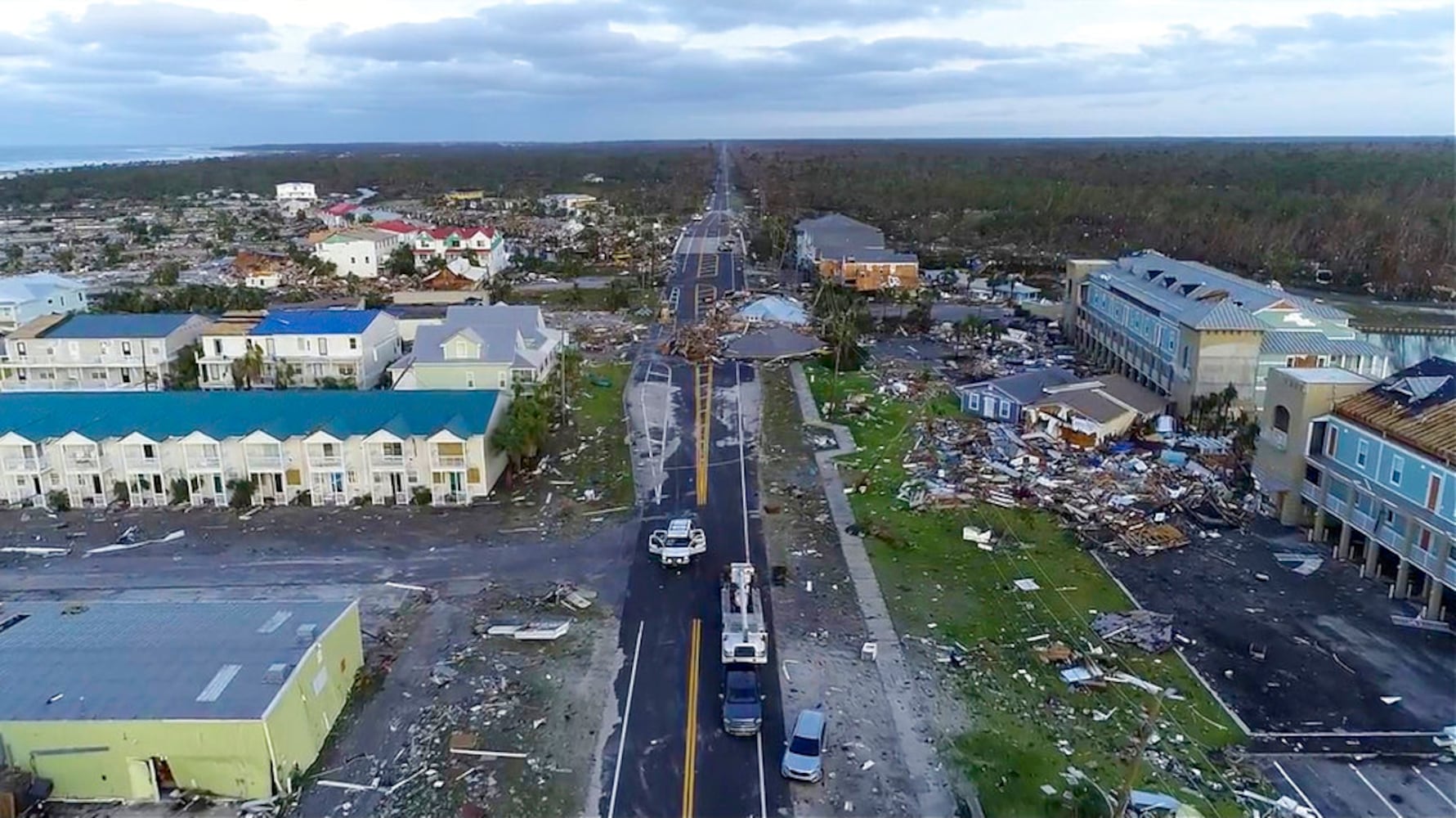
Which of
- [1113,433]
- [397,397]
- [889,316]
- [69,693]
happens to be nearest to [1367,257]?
[889,316]

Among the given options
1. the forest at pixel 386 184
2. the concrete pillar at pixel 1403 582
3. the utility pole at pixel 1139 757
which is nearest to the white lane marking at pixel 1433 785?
the utility pole at pixel 1139 757

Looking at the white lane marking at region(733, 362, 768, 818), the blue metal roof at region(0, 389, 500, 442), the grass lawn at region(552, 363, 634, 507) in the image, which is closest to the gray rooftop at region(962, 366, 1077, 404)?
the white lane marking at region(733, 362, 768, 818)

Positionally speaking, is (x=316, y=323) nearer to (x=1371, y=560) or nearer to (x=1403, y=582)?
(x=1371, y=560)

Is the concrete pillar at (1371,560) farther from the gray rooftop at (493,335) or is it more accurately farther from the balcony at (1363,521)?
the gray rooftop at (493,335)

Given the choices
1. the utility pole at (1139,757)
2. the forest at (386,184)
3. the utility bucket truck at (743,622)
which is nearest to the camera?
the utility pole at (1139,757)

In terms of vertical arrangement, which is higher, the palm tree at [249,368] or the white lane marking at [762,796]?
the palm tree at [249,368]

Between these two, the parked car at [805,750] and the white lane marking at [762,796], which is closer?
the white lane marking at [762,796]

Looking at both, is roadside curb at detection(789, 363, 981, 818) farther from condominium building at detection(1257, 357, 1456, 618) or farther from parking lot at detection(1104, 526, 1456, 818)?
condominium building at detection(1257, 357, 1456, 618)

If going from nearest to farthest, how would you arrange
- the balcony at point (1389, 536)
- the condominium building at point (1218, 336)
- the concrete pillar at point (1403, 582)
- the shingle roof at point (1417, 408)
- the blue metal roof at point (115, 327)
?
the shingle roof at point (1417, 408) → the concrete pillar at point (1403, 582) → the balcony at point (1389, 536) → the condominium building at point (1218, 336) → the blue metal roof at point (115, 327)
